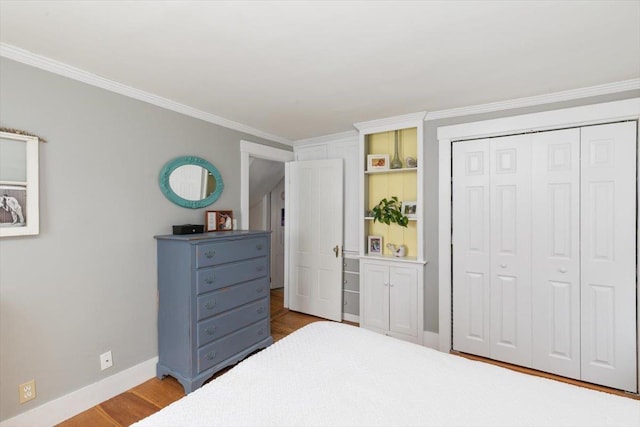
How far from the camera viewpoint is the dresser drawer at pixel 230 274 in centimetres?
235

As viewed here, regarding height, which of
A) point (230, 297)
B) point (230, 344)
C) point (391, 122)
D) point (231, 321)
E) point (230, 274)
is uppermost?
point (391, 122)

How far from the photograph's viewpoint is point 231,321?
2.59 m

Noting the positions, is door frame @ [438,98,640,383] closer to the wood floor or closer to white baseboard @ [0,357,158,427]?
the wood floor

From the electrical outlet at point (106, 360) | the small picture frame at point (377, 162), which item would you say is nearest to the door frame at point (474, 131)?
the small picture frame at point (377, 162)

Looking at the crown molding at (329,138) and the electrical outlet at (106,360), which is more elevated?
the crown molding at (329,138)

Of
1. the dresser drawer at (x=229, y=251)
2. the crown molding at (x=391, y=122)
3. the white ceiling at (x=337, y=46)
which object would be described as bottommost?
the dresser drawer at (x=229, y=251)

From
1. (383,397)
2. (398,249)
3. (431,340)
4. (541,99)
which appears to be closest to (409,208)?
(398,249)

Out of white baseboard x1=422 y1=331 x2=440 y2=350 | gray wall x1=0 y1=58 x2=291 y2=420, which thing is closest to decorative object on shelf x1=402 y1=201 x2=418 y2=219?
white baseboard x1=422 y1=331 x2=440 y2=350

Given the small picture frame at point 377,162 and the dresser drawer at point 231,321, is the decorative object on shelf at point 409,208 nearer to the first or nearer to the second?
the small picture frame at point 377,162

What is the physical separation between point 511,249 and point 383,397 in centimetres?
216

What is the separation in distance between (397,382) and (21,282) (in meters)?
2.27

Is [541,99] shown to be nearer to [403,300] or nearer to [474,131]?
[474,131]

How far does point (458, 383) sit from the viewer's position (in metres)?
1.28

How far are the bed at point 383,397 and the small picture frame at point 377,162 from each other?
2.22 metres
